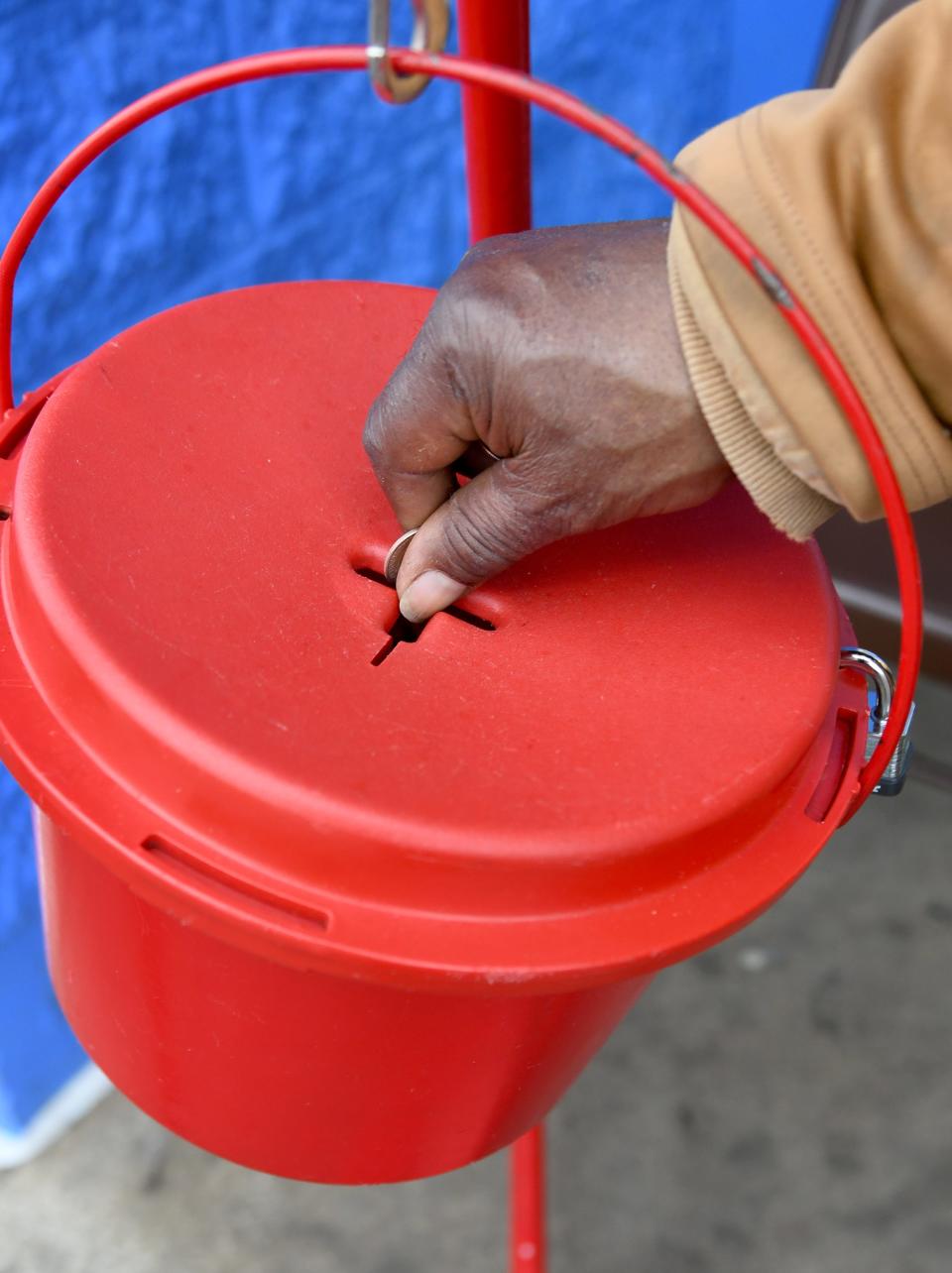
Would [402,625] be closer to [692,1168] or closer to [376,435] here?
[376,435]

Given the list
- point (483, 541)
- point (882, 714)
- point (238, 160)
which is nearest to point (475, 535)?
point (483, 541)

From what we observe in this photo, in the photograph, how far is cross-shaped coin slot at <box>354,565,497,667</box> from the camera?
583 millimetres

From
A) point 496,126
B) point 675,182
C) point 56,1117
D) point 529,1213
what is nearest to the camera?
point 675,182

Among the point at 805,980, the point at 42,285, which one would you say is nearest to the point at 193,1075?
the point at 42,285

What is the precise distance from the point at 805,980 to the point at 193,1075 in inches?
40.6

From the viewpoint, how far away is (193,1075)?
2.12 feet

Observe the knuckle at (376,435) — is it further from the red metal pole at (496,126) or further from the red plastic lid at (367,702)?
the red metal pole at (496,126)

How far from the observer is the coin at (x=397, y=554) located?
61cm

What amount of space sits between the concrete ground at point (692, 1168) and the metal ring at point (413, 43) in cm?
116

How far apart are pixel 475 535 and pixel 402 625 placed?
0.06 m

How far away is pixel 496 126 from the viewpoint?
2.34 feet

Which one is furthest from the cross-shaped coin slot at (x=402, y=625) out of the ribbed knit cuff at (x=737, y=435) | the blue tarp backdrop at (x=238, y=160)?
the blue tarp backdrop at (x=238, y=160)

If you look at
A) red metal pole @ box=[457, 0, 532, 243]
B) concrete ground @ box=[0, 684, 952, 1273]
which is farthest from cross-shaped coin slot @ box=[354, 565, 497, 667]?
concrete ground @ box=[0, 684, 952, 1273]

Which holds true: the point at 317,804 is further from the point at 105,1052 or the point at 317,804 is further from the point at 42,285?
the point at 42,285
